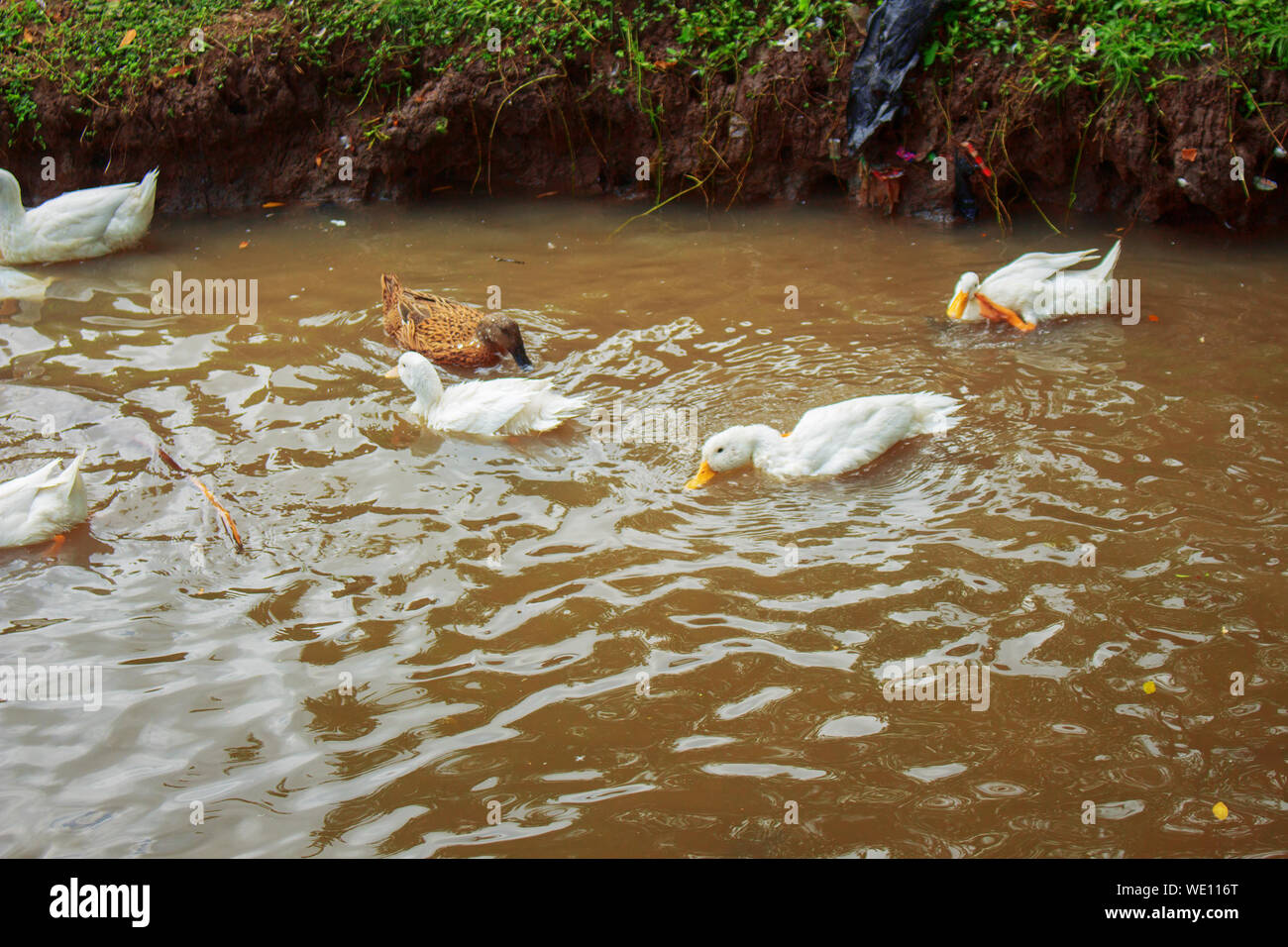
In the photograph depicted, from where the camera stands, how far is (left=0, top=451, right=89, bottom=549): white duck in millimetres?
4492

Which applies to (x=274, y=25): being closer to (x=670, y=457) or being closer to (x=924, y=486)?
(x=670, y=457)

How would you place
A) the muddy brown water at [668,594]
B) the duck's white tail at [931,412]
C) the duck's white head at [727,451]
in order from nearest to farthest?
the muddy brown water at [668,594] < the duck's white head at [727,451] < the duck's white tail at [931,412]

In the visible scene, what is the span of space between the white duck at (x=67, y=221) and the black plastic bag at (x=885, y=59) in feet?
19.0

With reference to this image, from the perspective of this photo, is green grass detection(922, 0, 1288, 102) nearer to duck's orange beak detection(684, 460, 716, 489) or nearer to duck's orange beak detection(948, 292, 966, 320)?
duck's orange beak detection(948, 292, 966, 320)

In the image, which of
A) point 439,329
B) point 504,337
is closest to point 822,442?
point 504,337

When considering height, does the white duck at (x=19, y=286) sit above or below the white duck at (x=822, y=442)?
above

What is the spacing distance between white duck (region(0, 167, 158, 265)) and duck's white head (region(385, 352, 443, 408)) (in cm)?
418

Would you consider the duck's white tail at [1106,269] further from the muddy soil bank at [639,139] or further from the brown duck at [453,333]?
the brown duck at [453,333]

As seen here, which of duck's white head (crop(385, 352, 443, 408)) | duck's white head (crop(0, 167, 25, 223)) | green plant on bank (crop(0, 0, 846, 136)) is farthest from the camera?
green plant on bank (crop(0, 0, 846, 136))

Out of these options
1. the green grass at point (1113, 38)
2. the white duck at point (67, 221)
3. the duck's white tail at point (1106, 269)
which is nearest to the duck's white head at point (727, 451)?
the duck's white tail at point (1106, 269)

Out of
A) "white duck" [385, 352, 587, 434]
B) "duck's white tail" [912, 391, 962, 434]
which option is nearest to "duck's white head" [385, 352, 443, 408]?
"white duck" [385, 352, 587, 434]

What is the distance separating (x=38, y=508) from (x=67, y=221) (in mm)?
4611

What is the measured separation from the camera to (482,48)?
29.1 ft

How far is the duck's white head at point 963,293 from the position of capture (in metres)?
6.15
